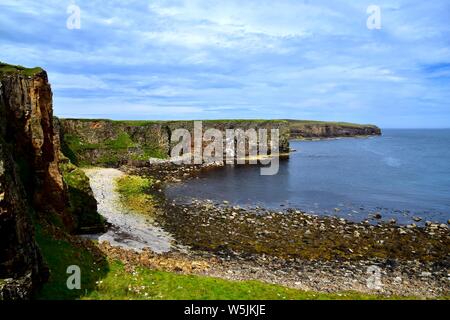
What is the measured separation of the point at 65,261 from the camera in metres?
21.0

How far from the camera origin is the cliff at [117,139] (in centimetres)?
8919

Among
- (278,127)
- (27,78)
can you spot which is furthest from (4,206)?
(278,127)

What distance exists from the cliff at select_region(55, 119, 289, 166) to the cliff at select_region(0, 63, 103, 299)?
56.3 metres

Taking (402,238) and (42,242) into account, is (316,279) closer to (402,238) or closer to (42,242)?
(402,238)

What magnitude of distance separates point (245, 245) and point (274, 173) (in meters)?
51.2

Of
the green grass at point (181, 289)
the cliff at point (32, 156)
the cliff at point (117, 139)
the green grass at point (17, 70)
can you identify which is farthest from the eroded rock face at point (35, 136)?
the cliff at point (117, 139)

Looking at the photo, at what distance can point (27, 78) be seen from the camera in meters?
24.8

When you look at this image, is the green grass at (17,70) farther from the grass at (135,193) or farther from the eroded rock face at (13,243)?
the grass at (135,193)

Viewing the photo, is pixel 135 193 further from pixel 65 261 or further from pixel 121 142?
pixel 121 142

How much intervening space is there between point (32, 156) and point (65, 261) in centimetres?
933

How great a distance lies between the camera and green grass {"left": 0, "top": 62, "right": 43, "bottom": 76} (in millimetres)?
24602

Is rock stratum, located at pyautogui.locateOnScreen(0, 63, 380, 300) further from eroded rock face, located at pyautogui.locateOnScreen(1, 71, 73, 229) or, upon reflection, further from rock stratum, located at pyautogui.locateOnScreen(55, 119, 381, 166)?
rock stratum, located at pyautogui.locateOnScreen(55, 119, 381, 166)

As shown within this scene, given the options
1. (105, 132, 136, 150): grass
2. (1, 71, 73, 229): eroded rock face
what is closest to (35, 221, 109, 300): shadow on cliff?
(1, 71, 73, 229): eroded rock face

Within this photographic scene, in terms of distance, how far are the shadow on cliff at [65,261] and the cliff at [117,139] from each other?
6093cm
